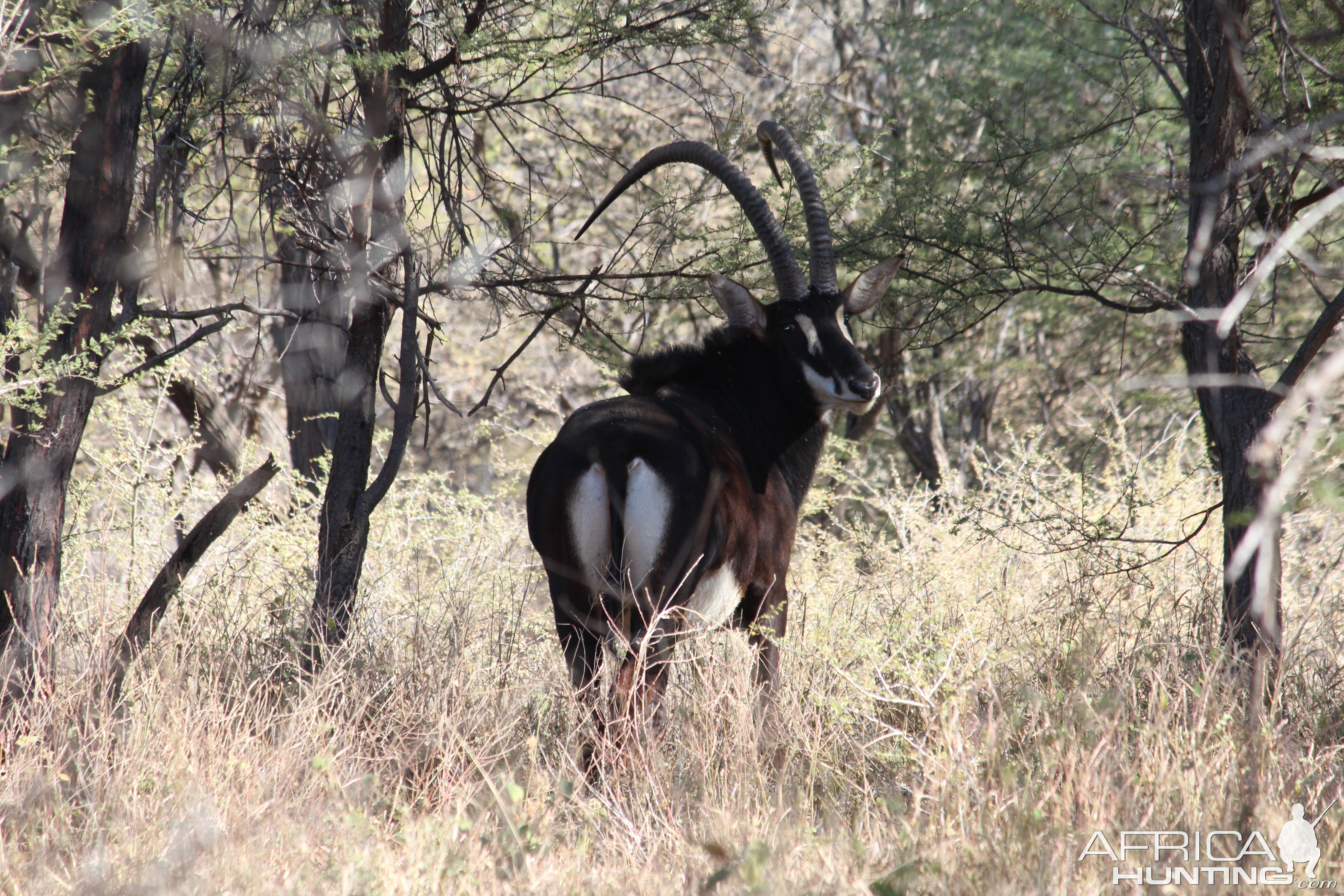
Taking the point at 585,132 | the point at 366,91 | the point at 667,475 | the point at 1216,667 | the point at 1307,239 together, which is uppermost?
the point at 585,132

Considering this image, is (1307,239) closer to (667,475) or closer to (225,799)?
(667,475)

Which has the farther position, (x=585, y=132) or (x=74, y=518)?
(x=585, y=132)

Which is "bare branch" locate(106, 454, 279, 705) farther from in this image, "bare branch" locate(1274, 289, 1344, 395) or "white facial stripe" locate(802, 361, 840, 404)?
"bare branch" locate(1274, 289, 1344, 395)

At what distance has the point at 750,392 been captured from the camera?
515 cm

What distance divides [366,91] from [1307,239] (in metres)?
5.53

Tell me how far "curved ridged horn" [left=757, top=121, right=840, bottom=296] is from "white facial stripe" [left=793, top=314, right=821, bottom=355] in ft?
0.62

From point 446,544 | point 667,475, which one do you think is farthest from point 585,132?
point 667,475

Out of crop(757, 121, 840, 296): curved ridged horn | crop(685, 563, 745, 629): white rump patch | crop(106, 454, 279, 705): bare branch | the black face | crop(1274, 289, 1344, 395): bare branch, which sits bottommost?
crop(685, 563, 745, 629): white rump patch

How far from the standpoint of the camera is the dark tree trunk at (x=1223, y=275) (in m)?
4.09

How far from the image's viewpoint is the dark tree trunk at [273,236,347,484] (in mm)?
6430

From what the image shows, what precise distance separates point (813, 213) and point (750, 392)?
919 mm

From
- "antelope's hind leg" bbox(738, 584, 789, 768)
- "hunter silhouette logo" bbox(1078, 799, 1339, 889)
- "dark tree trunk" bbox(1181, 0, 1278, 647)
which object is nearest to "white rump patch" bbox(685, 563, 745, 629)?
"antelope's hind leg" bbox(738, 584, 789, 768)

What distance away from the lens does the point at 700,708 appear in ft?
12.4

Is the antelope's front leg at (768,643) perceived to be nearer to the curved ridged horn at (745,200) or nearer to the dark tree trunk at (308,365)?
the curved ridged horn at (745,200)
